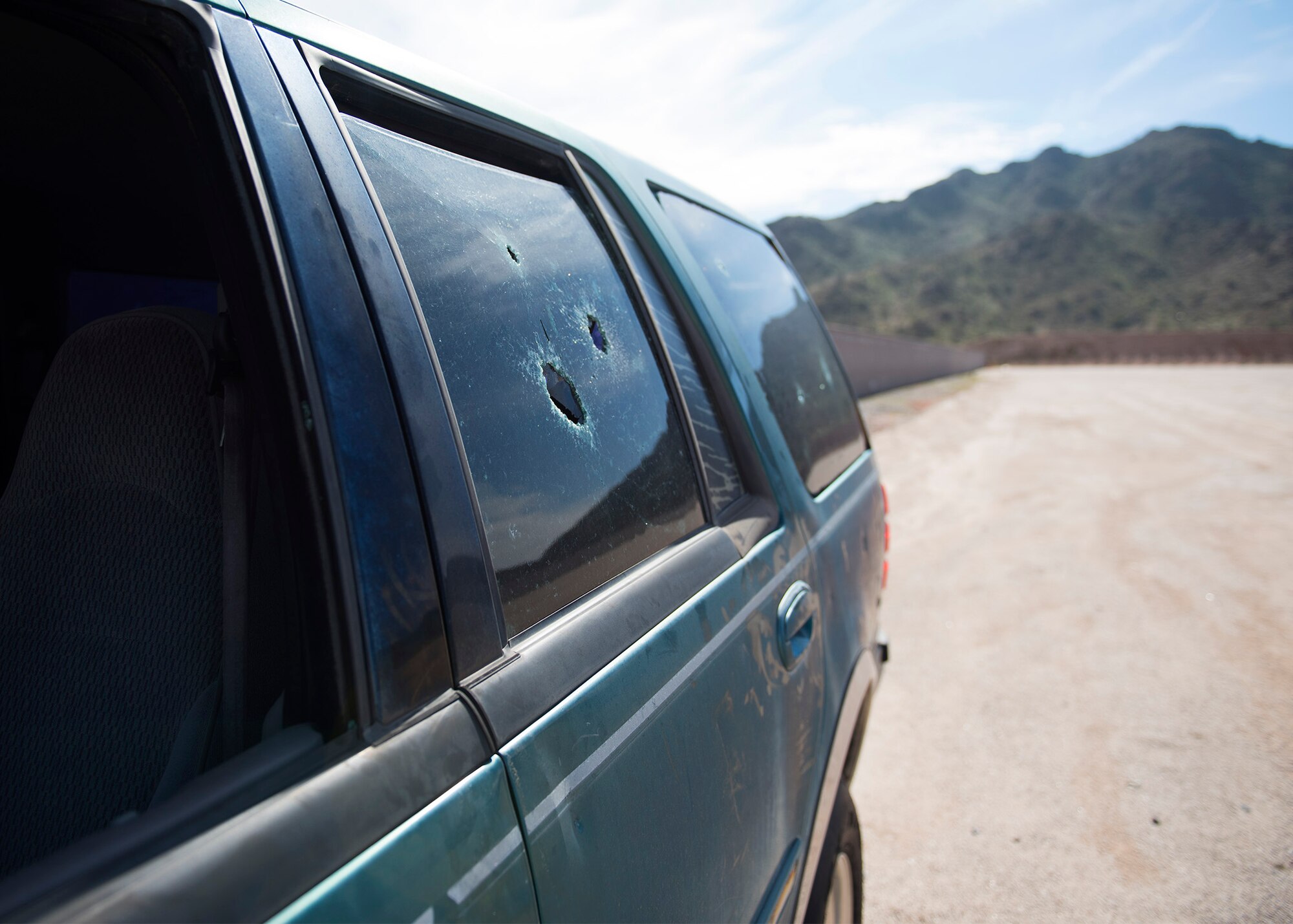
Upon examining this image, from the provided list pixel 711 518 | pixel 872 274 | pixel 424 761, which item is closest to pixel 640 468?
pixel 711 518

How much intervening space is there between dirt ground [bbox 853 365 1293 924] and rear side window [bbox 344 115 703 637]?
6.56 feet

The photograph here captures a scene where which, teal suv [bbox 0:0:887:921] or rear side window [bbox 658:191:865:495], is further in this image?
rear side window [bbox 658:191:865:495]

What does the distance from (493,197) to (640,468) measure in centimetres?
55

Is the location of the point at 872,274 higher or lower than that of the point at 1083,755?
higher

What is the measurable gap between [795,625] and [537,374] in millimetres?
821

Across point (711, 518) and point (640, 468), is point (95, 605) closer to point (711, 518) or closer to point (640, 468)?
point (640, 468)

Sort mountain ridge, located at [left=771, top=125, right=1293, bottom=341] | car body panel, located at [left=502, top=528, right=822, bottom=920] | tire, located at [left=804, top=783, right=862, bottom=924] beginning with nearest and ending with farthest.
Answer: car body panel, located at [left=502, top=528, right=822, bottom=920] → tire, located at [left=804, top=783, right=862, bottom=924] → mountain ridge, located at [left=771, top=125, right=1293, bottom=341]

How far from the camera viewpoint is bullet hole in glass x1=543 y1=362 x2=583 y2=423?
1243 millimetres

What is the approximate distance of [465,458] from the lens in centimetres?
97

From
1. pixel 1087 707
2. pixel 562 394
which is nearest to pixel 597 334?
pixel 562 394

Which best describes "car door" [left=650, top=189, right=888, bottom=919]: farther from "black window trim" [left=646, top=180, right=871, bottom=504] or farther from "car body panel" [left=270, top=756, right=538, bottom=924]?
"car body panel" [left=270, top=756, right=538, bottom=924]

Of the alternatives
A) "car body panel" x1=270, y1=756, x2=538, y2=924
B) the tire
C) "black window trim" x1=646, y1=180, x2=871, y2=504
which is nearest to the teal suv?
"car body panel" x1=270, y1=756, x2=538, y2=924

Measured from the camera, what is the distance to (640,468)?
1420 mm

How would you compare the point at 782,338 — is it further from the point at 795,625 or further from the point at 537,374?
the point at 537,374
